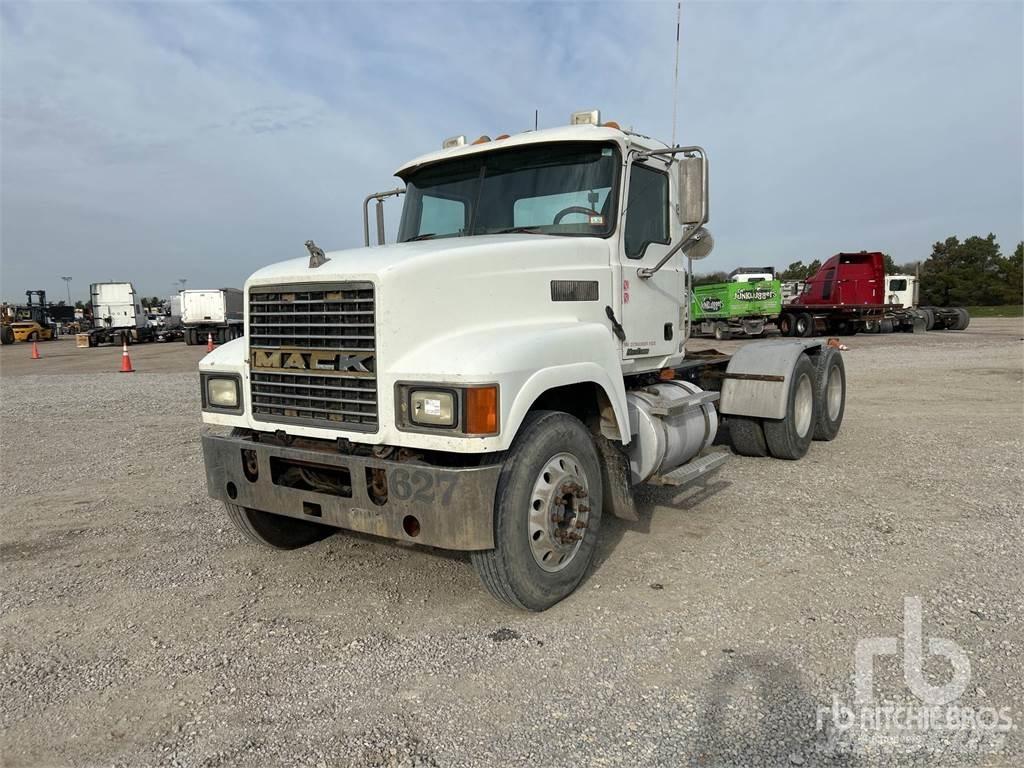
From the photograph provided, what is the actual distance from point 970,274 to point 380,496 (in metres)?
65.8

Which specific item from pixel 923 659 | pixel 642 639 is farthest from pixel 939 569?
pixel 642 639

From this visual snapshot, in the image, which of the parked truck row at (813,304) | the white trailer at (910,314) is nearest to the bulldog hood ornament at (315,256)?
the parked truck row at (813,304)

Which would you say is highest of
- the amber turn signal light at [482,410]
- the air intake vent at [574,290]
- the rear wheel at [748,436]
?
the air intake vent at [574,290]

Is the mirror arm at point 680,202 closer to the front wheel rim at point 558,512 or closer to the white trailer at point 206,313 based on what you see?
the front wheel rim at point 558,512

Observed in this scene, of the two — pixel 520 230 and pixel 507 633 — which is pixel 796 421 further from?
pixel 507 633

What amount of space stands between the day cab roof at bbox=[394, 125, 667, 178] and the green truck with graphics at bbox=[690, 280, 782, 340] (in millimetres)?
23559

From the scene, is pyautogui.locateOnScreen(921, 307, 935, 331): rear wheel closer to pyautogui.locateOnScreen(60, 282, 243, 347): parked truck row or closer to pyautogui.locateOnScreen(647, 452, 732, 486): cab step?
pyautogui.locateOnScreen(647, 452, 732, 486): cab step

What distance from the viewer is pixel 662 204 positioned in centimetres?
537

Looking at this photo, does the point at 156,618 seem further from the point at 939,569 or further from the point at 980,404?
the point at 980,404

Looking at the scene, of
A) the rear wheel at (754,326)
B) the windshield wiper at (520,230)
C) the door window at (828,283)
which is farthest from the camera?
the rear wheel at (754,326)

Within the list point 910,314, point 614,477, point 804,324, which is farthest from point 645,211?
point 910,314

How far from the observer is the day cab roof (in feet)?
15.3

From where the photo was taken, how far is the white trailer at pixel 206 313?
34.2 metres

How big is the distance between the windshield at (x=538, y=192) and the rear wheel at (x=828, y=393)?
4.23 metres
